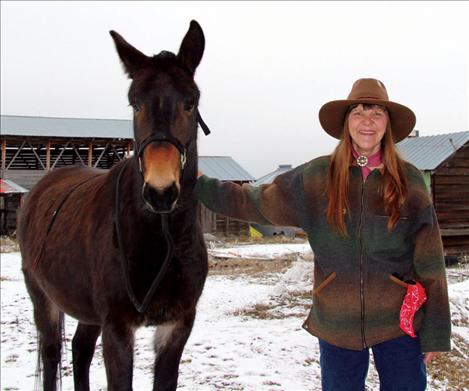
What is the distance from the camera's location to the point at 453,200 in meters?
15.9

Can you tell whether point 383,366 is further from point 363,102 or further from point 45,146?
point 45,146

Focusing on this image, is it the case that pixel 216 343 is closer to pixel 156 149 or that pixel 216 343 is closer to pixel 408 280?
pixel 408 280

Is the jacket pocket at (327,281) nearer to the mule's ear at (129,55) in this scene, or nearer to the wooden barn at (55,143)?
the mule's ear at (129,55)

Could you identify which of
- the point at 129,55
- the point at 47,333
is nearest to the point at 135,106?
the point at 129,55

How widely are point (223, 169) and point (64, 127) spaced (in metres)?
9.37

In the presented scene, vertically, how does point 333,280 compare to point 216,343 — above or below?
above

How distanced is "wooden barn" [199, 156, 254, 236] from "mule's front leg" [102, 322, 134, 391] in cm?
2020

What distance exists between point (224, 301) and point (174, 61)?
6.26 m

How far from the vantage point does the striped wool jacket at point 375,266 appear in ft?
7.78

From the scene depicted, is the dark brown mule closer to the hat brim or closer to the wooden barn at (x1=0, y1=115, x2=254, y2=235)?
the hat brim

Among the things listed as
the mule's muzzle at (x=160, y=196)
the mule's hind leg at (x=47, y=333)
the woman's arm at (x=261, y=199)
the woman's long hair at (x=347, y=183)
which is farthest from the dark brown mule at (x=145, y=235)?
the mule's hind leg at (x=47, y=333)

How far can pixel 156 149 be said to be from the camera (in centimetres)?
215

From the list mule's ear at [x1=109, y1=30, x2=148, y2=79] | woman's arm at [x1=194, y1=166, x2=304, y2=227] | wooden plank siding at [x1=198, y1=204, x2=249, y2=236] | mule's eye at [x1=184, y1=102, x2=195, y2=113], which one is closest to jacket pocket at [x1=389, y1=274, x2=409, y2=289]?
woman's arm at [x1=194, y1=166, x2=304, y2=227]

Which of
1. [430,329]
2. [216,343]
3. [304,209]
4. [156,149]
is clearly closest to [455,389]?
[216,343]
